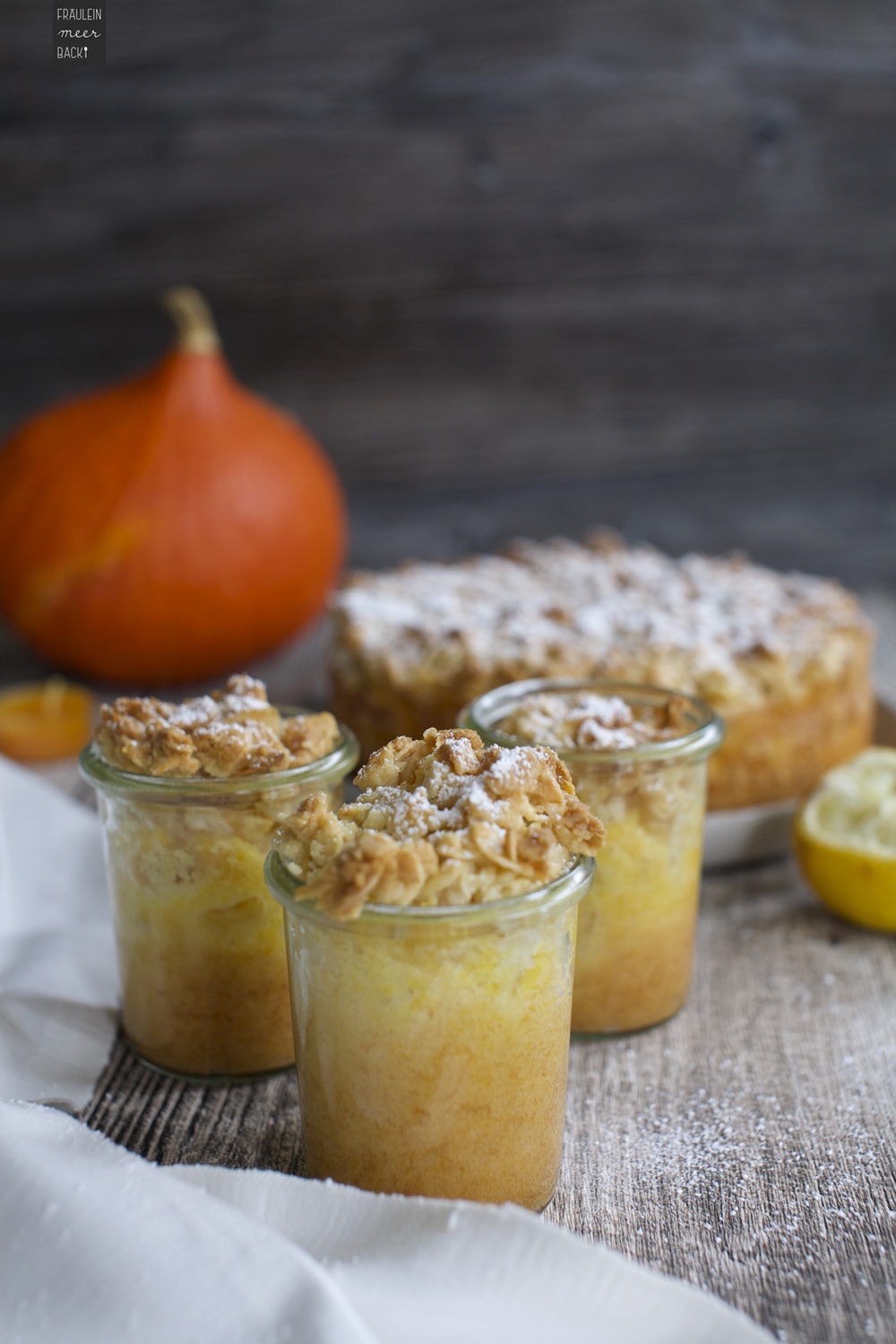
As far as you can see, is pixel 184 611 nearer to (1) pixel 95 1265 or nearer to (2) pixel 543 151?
(2) pixel 543 151

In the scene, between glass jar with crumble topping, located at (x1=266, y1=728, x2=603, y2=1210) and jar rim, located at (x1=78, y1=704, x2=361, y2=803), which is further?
jar rim, located at (x1=78, y1=704, x2=361, y2=803)

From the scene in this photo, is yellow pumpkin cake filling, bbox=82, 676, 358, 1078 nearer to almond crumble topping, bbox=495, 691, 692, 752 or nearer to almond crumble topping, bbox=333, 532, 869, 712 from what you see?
almond crumble topping, bbox=495, 691, 692, 752

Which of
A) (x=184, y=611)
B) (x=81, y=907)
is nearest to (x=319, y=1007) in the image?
(x=81, y=907)

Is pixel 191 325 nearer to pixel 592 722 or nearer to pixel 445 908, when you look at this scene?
pixel 592 722

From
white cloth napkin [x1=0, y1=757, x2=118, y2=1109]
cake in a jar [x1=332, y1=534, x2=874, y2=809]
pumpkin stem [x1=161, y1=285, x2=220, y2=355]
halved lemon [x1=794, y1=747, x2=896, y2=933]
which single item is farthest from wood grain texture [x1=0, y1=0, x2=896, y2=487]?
halved lemon [x1=794, y1=747, x2=896, y2=933]

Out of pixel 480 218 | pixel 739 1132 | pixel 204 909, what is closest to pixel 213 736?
pixel 204 909
